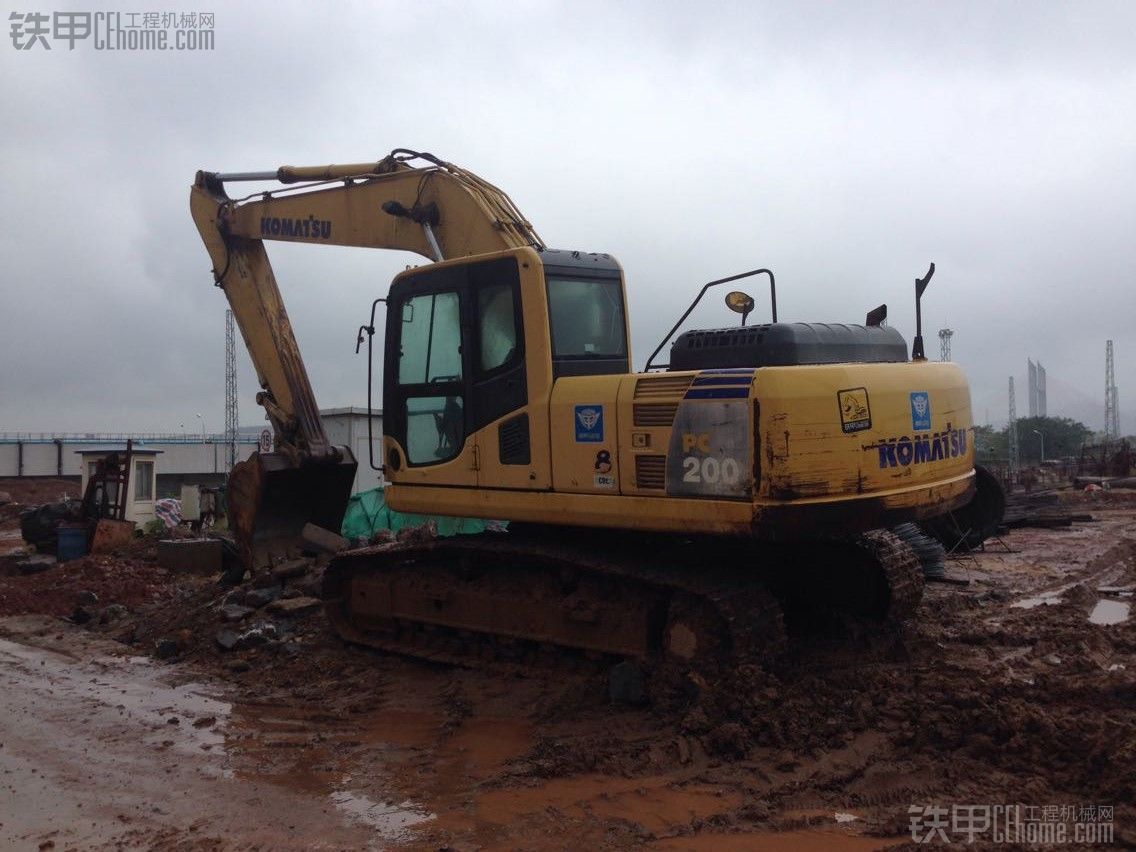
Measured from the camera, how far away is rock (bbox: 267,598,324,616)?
902cm

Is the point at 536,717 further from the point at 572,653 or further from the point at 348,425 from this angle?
the point at 348,425

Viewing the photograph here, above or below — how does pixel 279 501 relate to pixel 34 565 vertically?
above

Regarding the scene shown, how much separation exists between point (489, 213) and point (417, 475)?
2.17 metres

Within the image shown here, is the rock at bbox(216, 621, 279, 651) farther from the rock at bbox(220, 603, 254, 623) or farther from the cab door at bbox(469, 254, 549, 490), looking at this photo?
the cab door at bbox(469, 254, 549, 490)

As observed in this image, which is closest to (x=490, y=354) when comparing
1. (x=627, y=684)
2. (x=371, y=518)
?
(x=627, y=684)

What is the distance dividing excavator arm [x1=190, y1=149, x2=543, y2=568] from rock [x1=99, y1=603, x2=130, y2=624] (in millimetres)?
1487

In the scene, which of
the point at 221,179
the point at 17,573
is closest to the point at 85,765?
the point at 221,179

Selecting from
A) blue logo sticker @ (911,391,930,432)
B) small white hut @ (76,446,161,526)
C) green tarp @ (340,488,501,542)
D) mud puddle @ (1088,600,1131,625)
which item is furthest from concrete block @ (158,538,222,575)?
mud puddle @ (1088,600,1131,625)

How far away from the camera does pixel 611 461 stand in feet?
20.1

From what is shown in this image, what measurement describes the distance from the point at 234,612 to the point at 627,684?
455cm

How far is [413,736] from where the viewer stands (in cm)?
612

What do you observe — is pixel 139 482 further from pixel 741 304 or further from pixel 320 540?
pixel 741 304

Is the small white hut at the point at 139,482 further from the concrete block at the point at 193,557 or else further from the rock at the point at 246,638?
the rock at the point at 246,638

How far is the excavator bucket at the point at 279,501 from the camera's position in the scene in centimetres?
974
